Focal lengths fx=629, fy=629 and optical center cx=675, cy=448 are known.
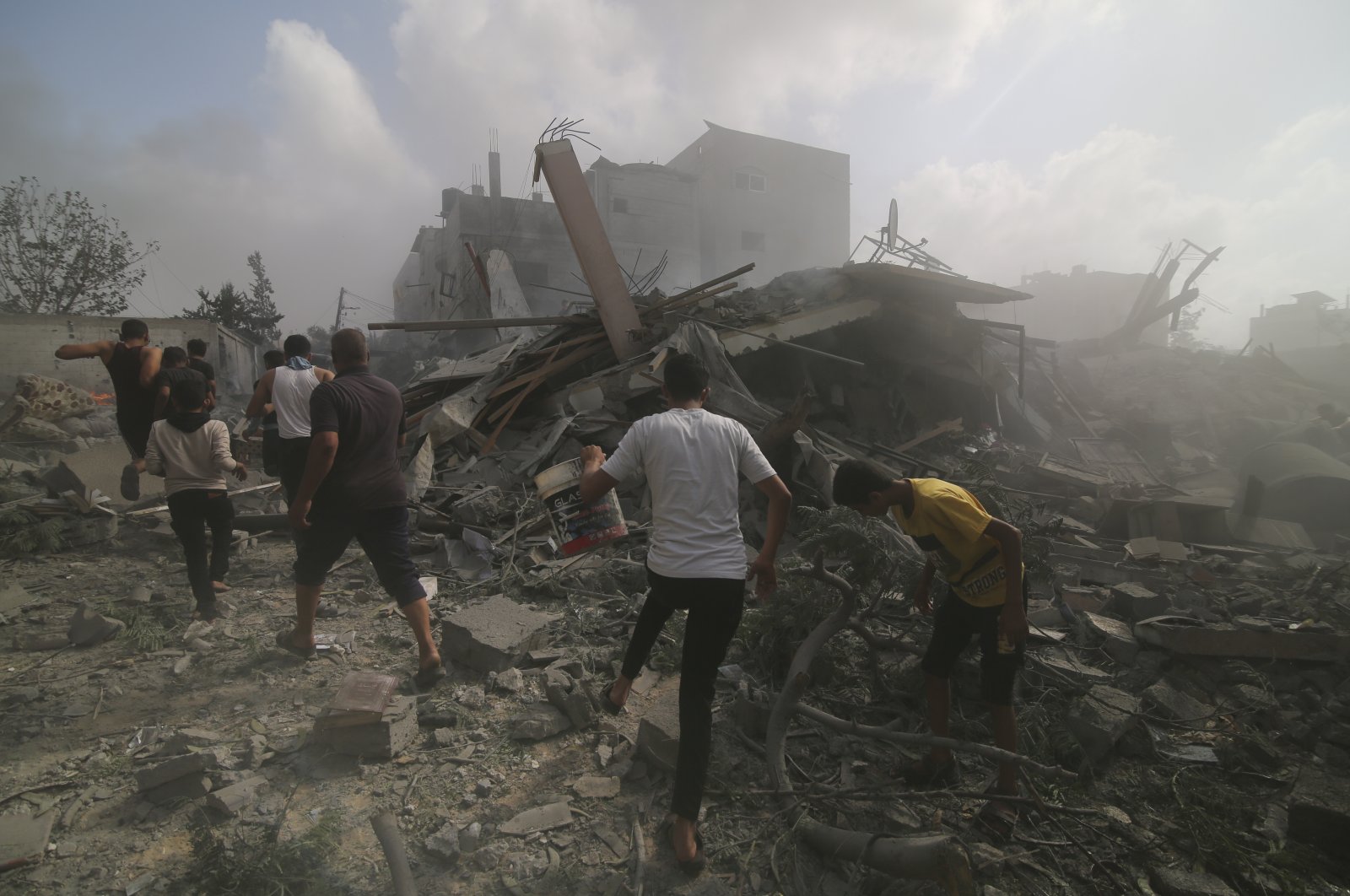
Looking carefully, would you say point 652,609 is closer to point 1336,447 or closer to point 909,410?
point 909,410

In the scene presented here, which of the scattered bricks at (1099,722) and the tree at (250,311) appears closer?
the scattered bricks at (1099,722)

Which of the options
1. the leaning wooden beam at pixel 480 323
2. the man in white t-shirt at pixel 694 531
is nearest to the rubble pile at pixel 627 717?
the man in white t-shirt at pixel 694 531

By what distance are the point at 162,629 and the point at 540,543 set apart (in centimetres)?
270

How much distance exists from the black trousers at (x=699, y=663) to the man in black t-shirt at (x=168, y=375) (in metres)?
3.62

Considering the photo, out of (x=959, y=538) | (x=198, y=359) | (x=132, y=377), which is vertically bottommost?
(x=959, y=538)

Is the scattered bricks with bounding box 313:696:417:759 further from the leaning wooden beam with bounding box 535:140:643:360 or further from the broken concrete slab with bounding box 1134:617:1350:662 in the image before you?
the leaning wooden beam with bounding box 535:140:643:360

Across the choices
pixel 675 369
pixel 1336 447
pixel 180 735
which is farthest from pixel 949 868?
pixel 1336 447

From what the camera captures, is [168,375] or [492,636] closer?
[492,636]

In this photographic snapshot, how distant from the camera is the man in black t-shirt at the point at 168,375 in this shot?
4.04 metres

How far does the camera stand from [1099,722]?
307 centimetres

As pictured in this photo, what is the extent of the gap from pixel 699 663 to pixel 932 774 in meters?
1.36

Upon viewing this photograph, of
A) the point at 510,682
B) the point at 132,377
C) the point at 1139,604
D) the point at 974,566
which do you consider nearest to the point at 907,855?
the point at 974,566

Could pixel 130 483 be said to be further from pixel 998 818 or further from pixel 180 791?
pixel 998 818

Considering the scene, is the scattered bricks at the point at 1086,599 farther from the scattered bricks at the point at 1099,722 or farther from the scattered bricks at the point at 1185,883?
the scattered bricks at the point at 1185,883
